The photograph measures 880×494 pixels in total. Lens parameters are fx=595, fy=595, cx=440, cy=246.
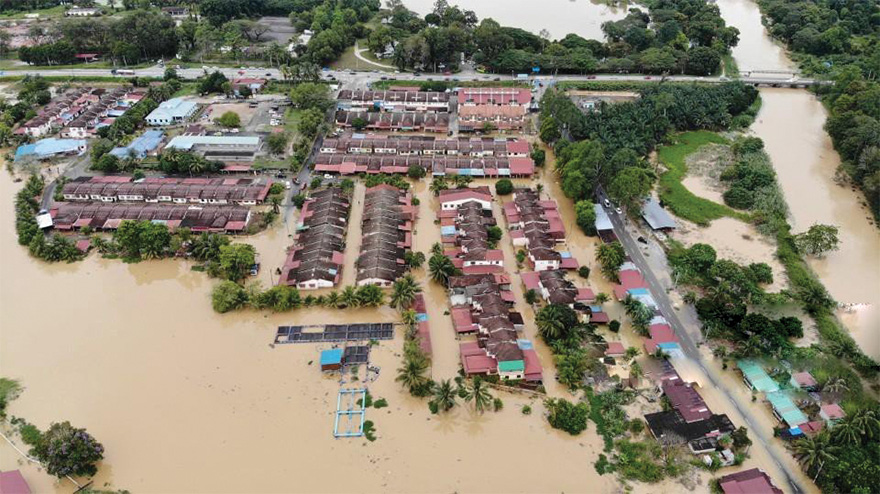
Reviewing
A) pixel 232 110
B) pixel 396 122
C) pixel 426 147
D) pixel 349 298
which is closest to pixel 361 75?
pixel 396 122

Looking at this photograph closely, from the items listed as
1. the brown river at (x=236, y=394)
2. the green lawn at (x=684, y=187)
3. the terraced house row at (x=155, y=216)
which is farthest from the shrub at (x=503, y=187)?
the terraced house row at (x=155, y=216)

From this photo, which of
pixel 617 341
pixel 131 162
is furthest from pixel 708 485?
pixel 131 162

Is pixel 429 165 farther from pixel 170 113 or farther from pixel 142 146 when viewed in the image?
pixel 170 113

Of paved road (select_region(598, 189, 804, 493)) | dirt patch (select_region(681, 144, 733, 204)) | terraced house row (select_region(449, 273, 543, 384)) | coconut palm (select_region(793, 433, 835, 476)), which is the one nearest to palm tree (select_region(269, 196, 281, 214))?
terraced house row (select_region(449, 273, 543, 384))

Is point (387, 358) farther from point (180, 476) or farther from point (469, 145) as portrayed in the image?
point (469, 145)

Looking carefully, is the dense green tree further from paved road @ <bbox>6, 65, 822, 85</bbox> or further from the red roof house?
paved road @ <bbox>6, 65, 822, 85</bbox>

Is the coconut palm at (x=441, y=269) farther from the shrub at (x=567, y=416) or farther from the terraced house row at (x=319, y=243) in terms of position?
the shrub at (x=567, y=416)
